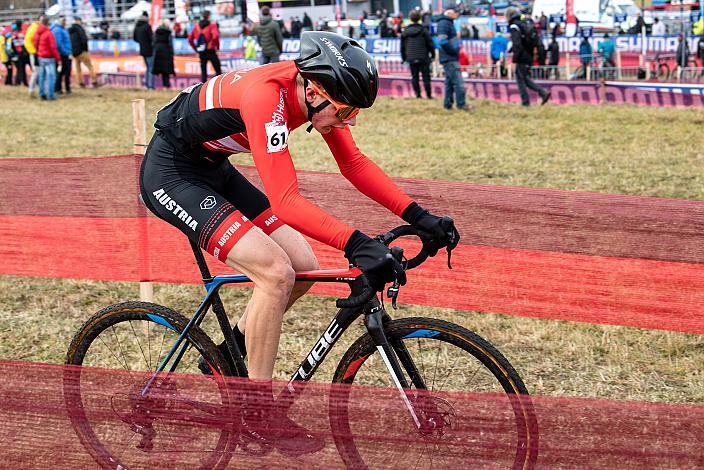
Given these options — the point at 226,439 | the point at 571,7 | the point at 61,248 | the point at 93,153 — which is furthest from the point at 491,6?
the point at 226,439

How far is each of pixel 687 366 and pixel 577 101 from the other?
600 inches

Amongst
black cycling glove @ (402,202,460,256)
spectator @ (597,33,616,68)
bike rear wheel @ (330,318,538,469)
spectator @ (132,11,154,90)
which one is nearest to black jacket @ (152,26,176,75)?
spectator @ (132,11,154,90)

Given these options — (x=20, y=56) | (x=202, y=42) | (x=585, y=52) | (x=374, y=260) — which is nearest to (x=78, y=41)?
(x=202, y=42)

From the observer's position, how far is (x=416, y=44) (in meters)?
19.8

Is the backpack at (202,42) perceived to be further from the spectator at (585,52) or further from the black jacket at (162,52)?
the spectator at (585,52)

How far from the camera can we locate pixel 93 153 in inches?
599

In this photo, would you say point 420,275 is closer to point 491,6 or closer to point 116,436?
point 116,436

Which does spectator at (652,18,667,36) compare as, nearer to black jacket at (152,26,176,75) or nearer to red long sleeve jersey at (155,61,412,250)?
black jacket at (152,26,176,75)

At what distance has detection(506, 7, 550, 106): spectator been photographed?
61.3 feet

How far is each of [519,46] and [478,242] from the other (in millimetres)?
13006

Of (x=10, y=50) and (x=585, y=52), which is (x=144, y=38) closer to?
(x=10, y=50)

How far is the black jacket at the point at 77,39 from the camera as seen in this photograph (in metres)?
23.5

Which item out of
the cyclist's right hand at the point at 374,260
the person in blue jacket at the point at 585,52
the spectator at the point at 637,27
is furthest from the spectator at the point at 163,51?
the cyclist's right hand at the point at 374,260

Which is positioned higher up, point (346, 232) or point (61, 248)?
point (346, 232)
